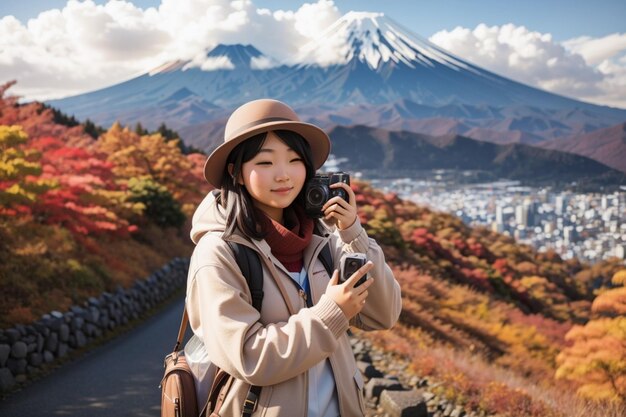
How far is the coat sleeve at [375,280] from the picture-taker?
1.82 metres

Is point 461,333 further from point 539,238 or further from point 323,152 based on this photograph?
point 539,238

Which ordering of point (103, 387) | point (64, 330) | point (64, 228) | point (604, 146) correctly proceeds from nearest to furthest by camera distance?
point (103, 387)
point (64, 330)
point (64, 228)
point (604, 146)

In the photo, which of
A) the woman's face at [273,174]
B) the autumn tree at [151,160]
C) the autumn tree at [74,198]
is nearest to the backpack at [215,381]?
the woman's face at [273,174]

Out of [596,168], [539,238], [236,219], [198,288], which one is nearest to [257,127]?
[236,219]

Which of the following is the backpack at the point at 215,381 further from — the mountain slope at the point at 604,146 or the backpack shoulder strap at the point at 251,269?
the mountain slope at the point at 604,146

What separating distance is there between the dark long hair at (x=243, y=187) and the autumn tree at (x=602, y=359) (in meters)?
6.38

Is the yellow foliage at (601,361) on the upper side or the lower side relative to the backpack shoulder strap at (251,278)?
lower

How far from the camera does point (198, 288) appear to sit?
63.7 inches

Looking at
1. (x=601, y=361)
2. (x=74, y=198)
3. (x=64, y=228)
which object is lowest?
(x=601, y=361)

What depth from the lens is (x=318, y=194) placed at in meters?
1.85

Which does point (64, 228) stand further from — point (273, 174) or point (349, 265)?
point (349, 265)

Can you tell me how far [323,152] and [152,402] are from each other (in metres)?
4.69

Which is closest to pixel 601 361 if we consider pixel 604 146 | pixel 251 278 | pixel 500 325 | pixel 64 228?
pixel 500 325

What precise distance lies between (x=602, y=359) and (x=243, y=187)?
6974mm
